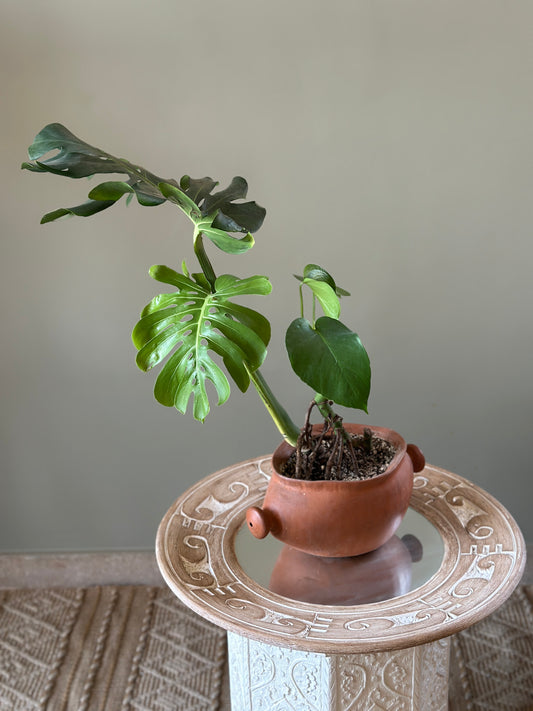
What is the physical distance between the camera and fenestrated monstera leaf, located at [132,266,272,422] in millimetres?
987

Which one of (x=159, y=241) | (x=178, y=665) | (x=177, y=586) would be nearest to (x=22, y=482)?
(x=178, y=665)

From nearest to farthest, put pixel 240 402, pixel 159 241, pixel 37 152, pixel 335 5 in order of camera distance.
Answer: pixel 37 152 < pixel 335 5 < pixel 159 241 < pixel 240 402

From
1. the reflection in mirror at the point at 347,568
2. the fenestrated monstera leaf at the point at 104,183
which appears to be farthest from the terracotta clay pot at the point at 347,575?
the fenestrated monstera leaf at the point at 104,183

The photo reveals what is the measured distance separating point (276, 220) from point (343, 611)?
853mm

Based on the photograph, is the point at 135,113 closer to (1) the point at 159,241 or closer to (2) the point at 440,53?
(1) the point at 159,241

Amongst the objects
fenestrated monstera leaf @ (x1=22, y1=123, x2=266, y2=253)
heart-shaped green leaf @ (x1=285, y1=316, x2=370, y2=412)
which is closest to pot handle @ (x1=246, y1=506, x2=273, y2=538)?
heart-shaped green leaf @ (x1=285, y1=316, x2=370, y2=412)

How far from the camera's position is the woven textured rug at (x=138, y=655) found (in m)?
1.47

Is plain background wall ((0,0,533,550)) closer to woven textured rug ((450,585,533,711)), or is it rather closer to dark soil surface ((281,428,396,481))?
woven textured rug ((450,585,533,711))

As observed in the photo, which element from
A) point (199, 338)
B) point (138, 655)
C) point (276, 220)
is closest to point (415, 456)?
point (199, 338)

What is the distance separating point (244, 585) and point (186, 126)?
0.94 metres

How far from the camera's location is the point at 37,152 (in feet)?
3.16

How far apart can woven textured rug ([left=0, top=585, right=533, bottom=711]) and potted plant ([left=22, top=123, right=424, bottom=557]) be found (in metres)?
0.62

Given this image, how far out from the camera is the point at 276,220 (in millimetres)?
1529

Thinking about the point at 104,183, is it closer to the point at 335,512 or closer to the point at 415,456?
the point at 335,512
